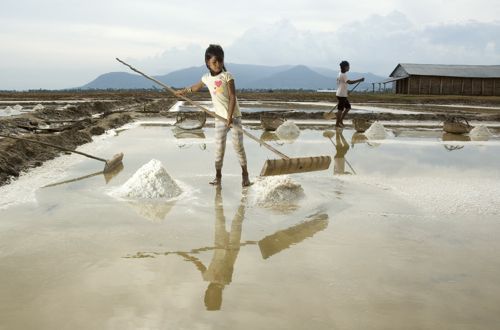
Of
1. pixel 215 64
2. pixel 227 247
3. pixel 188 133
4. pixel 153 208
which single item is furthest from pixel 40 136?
pixel 227 247

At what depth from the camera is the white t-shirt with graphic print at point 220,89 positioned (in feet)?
15.7

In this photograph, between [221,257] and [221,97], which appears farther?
[221,97]

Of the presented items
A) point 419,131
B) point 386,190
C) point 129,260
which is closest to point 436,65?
point 419,131

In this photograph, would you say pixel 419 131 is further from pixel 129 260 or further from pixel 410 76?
pixel 410 76

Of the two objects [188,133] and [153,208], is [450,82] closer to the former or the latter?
[188,133]

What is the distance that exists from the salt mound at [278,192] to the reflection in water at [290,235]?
542 millimetres

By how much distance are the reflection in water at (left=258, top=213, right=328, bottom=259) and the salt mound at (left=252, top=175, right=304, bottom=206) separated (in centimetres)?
54

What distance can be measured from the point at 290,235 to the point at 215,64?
209cm

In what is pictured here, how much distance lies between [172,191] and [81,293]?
2.19 m

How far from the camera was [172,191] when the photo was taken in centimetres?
457

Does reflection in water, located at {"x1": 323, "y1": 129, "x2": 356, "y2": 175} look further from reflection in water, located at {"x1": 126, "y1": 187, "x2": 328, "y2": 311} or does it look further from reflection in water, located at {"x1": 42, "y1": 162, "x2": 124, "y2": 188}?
reflection in water, located at {"x1": 42, "y1": 162, "x2": 124, "y2": 188}

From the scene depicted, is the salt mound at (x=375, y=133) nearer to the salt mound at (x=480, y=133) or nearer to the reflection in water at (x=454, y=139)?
→ the reflection in water at (x=454, y=139)

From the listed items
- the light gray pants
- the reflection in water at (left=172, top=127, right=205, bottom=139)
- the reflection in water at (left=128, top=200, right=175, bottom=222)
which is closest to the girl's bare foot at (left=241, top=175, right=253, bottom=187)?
the light gray pants

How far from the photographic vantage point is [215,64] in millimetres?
4680
